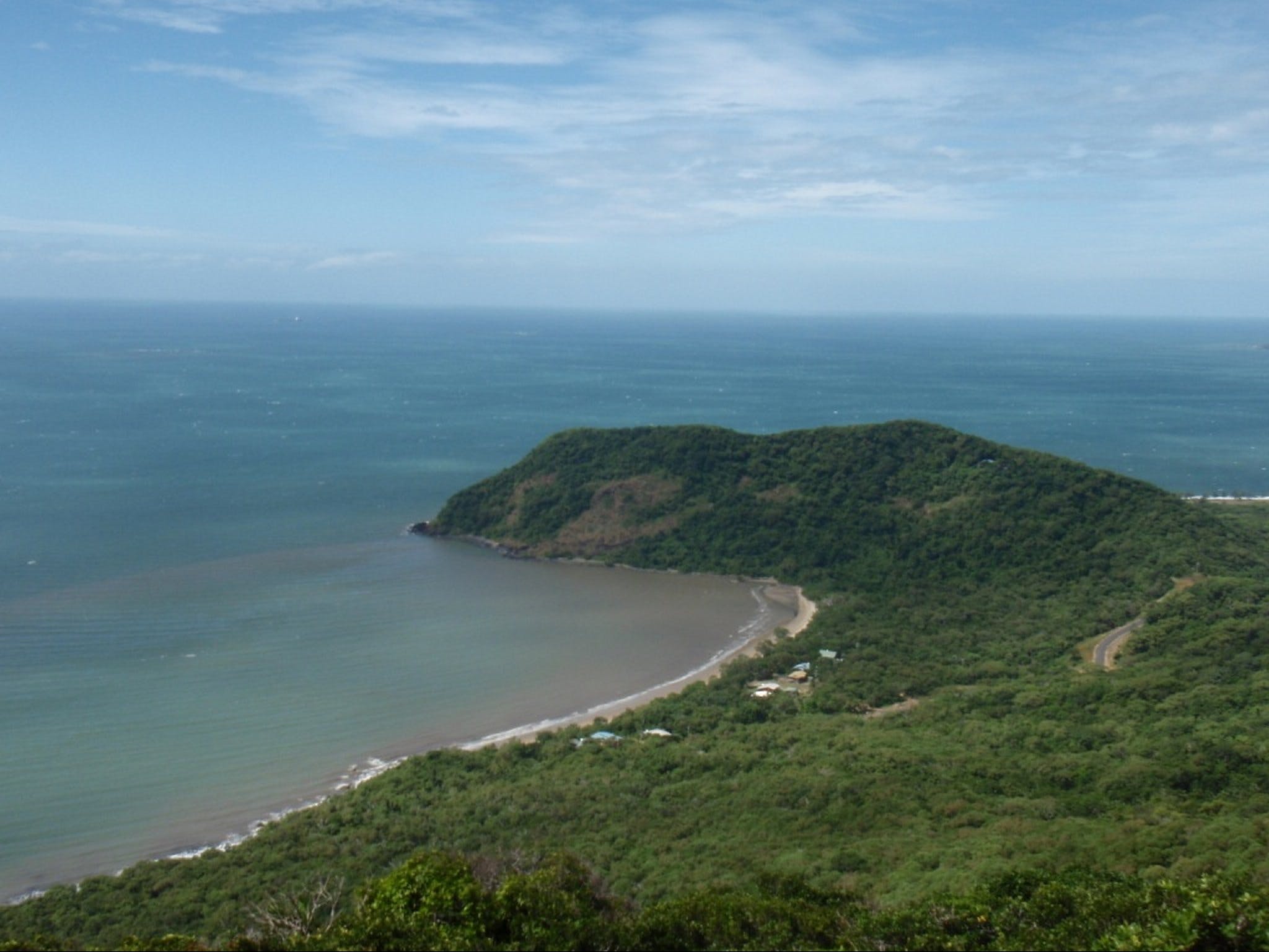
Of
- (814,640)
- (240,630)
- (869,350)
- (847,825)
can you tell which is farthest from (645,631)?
(869,350)

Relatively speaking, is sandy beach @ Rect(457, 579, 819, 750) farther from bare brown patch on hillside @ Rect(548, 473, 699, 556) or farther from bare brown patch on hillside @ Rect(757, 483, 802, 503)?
bare brown patch on hillside @ Rect(548, 473, 699, 556)

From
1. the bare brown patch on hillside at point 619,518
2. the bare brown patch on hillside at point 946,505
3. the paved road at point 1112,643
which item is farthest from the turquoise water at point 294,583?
the paved road at point 1112,643

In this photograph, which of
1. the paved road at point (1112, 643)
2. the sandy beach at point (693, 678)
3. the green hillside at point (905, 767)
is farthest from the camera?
the paved road at point (1112, 643)

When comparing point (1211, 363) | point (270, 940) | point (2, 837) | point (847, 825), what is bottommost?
point (2, 837)

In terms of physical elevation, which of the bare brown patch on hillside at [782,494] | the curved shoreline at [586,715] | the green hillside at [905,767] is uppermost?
the bare brown patch on hillside at [782,494]

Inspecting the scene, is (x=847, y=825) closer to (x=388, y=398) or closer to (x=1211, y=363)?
(x=388, y=398)

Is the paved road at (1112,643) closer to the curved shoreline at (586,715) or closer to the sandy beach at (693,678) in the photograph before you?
the sandy beach at (693,678)

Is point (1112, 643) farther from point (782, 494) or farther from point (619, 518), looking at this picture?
point (619, 518)
